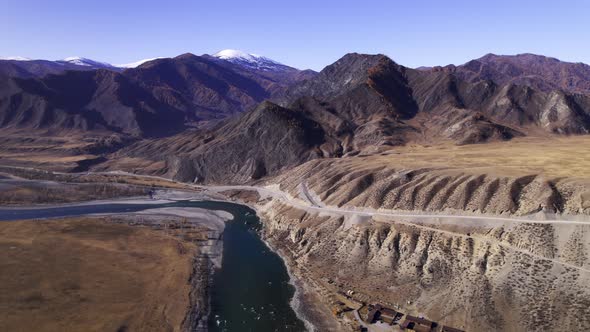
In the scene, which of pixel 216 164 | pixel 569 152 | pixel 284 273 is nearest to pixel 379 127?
pixel 216 164

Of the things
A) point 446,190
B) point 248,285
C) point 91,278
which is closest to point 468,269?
point 446,190

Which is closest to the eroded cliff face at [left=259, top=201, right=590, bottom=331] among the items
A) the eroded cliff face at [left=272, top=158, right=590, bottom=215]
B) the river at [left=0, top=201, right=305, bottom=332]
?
the eroded cliff face at [left=272, top=158, right=590, bottom=215]

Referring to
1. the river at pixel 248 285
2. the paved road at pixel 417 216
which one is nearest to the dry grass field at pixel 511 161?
the paved road at pixel 417 216

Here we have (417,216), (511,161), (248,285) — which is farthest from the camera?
(511,161)

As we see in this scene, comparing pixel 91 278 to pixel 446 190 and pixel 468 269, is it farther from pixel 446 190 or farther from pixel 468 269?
pixel 446 190

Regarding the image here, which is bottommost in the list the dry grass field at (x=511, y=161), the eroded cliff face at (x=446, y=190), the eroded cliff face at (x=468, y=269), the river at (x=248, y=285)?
the river at (x=248, y=285)

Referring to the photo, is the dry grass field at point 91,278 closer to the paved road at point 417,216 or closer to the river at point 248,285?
the river at point 248,285

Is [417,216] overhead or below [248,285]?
overhead
